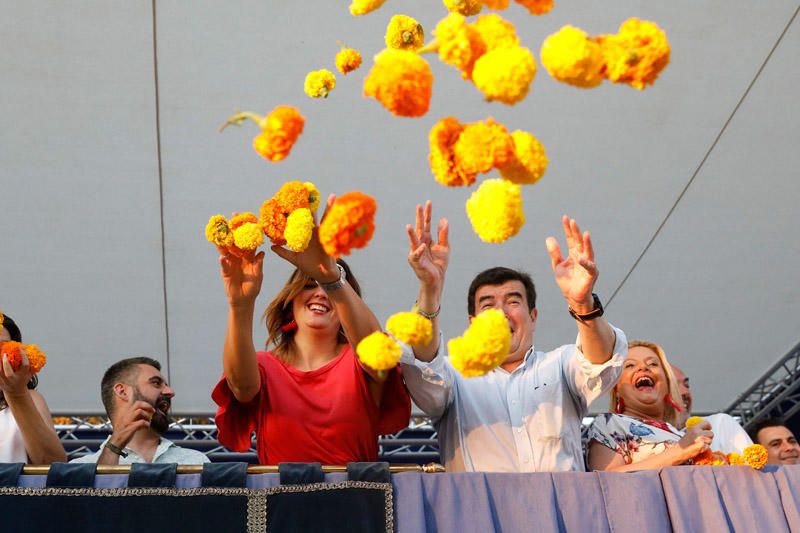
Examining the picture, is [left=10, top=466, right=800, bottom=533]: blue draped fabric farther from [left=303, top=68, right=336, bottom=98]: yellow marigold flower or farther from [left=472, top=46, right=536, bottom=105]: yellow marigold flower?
[left=472, top=46, right=536, bottom=105]: yellow marigold flower

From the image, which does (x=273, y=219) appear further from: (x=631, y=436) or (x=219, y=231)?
(x=631, y=436)

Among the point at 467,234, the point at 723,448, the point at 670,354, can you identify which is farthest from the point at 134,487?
the point at 670,354

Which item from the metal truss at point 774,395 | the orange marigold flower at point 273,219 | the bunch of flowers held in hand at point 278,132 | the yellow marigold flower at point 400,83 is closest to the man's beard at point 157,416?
the orange marigold flower at point 273,219

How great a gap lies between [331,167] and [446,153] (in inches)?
120

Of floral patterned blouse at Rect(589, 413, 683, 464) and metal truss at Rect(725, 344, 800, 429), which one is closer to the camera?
floral patterned blouse at Rect(589, 413, 683, 464)

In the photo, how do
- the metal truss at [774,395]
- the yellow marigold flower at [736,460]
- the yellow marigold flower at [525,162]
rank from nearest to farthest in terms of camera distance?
the yellow marigold flower at [525,162], the yellow marigold flower at [736,460], the metal truss at [774,395]

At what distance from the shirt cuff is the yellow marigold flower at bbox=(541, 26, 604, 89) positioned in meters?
1.24

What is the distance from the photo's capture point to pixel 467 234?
5.08m

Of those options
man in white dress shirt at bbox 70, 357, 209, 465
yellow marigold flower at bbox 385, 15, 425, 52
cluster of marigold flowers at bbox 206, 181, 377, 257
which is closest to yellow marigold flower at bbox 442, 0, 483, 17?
yellow marigold flower at bbox 385, 15, 425, 52

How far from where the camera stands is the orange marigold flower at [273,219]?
2164 millimetres

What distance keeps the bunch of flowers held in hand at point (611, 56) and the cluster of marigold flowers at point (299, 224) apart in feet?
1.41

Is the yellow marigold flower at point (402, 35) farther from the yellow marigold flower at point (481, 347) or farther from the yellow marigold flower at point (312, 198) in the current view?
the yellow marigold flower at point (481, 347)

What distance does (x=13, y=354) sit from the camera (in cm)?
277

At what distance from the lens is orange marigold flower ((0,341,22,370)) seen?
2.77 m
